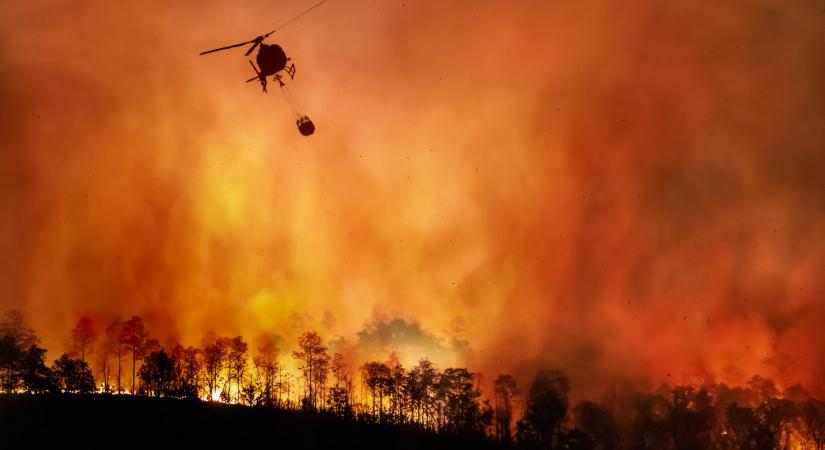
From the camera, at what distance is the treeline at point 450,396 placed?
126 meters

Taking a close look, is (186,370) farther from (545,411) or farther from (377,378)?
(545,411)

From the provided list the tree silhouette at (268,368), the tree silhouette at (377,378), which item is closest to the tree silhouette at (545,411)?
the tree silhouette at (377,378)

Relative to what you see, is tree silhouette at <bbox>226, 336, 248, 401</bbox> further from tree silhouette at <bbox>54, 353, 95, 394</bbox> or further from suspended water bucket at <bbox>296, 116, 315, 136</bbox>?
suspended water bucket at <bbox>296, 116, 315, 136</bbox>

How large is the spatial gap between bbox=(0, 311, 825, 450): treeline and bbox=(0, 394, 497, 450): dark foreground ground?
109ft

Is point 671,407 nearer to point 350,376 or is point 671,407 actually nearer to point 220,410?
point 350,376

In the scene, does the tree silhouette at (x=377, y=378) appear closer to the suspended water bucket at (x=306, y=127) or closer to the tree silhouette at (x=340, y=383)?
the tree silhouette at (x=340, y=383)

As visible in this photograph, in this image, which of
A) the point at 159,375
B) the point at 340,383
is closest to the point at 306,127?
the point at 159,375

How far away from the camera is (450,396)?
139750 millimetres

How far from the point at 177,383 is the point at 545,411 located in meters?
84.5

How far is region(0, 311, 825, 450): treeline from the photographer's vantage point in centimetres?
12569

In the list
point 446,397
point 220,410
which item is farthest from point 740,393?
point 220,410

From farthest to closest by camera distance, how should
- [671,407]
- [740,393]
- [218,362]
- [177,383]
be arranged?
[740,393], [671,407], [218,362], [177,383]

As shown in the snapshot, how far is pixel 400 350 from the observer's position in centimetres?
19762

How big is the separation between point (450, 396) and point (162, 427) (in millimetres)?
82503
